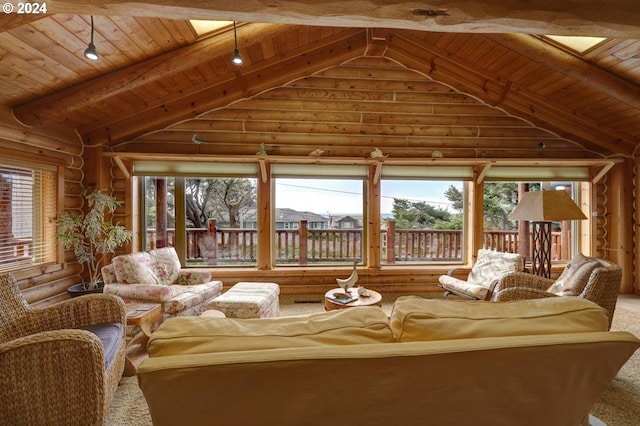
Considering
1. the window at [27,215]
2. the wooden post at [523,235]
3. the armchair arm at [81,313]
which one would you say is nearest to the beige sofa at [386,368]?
the armchair arm at [81,313]

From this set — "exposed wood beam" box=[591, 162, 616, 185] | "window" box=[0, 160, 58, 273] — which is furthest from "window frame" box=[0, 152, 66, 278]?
"exposed wood beam" box=[591, 162, 616, 185]

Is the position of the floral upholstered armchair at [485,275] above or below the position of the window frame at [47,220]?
below

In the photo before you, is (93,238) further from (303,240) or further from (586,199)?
(586,199)

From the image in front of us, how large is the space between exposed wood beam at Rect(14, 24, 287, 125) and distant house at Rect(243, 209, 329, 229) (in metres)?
2.25

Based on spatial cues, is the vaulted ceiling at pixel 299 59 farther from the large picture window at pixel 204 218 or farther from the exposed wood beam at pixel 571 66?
the large picture window at pixel 204 218

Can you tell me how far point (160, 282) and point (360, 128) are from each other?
3363 mm

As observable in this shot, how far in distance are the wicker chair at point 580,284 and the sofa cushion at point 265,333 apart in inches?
80.6

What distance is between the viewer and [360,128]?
445 cm

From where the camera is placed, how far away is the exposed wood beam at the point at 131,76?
2.97 m

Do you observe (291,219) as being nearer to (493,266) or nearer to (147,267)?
(147,267)

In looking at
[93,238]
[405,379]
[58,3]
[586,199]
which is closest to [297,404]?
[405,379]

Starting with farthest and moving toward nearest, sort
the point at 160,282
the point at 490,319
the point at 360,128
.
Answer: the point at 360,128 < the point at 160,282 < the point at 490,319

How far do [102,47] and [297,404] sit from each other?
3.36m

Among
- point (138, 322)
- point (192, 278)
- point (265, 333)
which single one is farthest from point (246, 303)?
point (265, 333)
